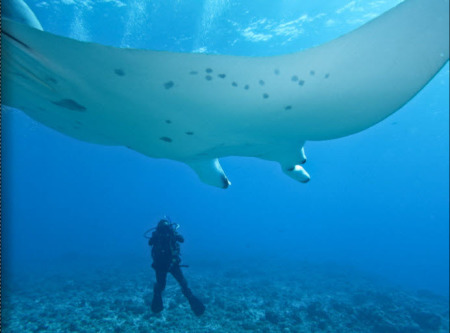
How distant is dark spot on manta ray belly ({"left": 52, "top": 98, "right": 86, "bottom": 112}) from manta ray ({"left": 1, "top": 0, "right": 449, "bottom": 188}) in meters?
0.02

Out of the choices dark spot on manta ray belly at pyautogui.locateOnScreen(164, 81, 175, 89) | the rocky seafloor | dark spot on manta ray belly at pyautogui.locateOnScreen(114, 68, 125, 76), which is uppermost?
dark spot on manta ray belly at pyautogui.locateOnScreen(164, 81, 175, 89)

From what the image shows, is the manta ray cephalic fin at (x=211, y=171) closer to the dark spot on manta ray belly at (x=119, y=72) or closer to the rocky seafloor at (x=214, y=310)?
the dark spot on manta ray belly at (x=119, y=72)

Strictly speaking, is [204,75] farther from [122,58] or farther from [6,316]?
[6,316]

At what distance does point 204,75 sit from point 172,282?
1217 centimetres

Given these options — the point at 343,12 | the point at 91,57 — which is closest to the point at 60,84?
the point at 91,57

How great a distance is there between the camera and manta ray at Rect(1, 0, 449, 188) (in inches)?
79.1

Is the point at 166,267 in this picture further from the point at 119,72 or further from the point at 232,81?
the point at 232,81

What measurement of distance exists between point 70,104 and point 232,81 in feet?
6.92

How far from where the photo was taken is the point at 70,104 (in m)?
3.04

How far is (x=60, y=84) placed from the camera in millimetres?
2652

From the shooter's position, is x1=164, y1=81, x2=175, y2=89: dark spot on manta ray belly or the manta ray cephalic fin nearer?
x1=164, y1=81, x2=175, y2=89: dark spot on manta ray belly

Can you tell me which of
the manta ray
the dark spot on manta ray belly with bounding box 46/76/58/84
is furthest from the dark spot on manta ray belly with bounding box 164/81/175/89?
the dark spot on manta ray belly with bounding box 46/76/58/84

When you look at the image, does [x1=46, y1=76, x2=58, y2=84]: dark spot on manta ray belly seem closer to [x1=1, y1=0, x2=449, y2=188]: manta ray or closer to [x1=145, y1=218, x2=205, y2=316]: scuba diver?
[x1=1, y1=0, x2=449, y2=188]: manta ray

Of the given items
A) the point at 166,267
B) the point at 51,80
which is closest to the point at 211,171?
the point at 51,80
